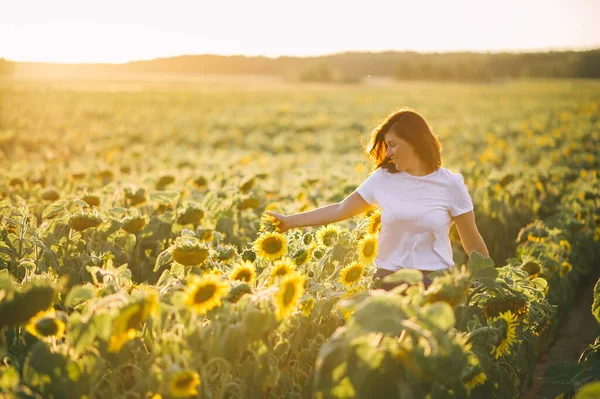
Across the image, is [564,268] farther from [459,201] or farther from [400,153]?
[400,153]

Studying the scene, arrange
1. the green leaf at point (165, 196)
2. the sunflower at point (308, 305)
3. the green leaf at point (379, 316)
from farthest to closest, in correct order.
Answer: the green leaf at point (165, 196) < the sunflower at point (308, 305) < the green leaf at point (379, 316)

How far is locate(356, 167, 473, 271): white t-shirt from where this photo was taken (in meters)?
2.91

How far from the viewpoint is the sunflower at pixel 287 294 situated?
200 centimetres

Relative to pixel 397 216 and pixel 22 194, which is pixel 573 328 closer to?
pixel 397 216

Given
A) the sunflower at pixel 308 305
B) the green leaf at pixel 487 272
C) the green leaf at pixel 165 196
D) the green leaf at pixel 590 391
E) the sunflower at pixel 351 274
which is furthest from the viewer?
the green leaf at pixel 165 196

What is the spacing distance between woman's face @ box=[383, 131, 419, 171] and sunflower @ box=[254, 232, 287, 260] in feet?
2.47

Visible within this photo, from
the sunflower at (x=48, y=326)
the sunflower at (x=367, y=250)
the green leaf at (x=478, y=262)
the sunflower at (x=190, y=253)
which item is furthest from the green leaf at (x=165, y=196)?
the green leaf at (x=478, y=262)

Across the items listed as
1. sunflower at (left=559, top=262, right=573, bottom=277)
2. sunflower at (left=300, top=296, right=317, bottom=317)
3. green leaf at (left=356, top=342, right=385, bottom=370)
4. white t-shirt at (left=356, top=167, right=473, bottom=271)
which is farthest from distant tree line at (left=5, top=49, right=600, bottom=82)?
green leaf at (left=356, top=342, right=385, bottom=370)

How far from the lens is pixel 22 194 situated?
494 centimetres

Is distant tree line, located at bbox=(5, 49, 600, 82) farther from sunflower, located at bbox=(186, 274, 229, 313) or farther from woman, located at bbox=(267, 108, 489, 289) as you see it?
sunflower, located at bbox=(186, 274, 229, 313)

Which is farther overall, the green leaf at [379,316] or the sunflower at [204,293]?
the sunflower at [204,293]

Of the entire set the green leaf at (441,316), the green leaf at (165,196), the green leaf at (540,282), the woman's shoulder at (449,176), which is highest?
the woman's shoulder at (449,176)

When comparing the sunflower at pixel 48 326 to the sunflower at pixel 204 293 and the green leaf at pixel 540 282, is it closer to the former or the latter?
the sunflower at pixel 204 293

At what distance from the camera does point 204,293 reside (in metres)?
1.96
